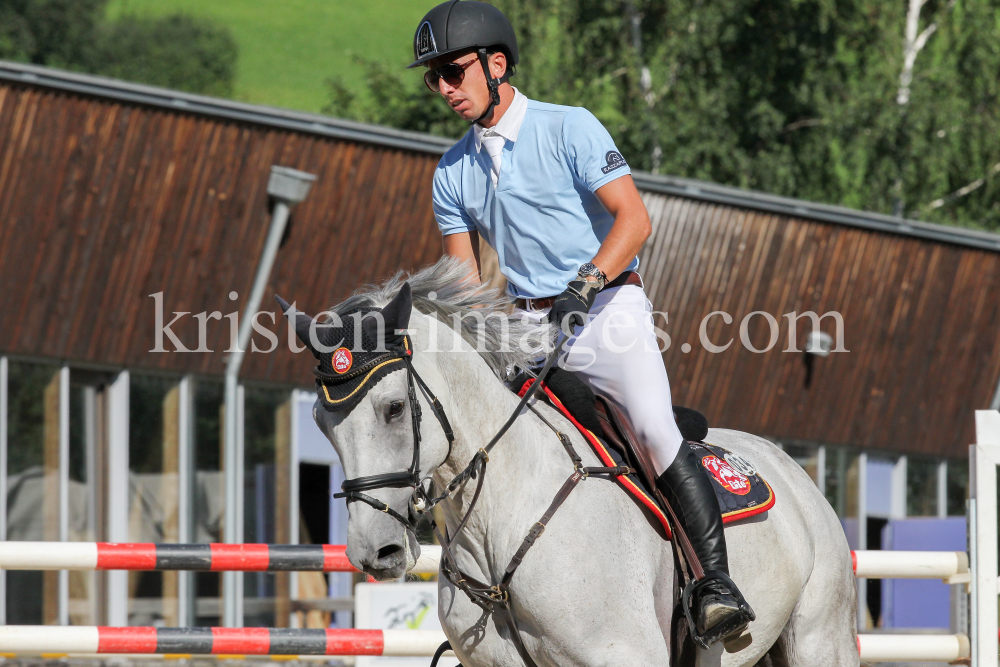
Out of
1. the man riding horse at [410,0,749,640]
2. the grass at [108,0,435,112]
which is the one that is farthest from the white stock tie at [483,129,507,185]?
the grass at [108,0,435,112]

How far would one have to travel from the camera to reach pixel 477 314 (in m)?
3.62

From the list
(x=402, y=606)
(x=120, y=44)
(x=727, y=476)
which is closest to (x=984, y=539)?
(x=727, y=476)

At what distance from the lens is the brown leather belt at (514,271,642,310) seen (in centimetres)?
390

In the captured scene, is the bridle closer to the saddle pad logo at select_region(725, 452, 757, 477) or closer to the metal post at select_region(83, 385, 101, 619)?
the saddle pad logo at select_region(725, 452, 757, 477)

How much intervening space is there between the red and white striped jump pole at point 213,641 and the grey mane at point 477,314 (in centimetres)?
222

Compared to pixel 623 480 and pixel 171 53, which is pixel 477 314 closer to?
pixel 623 480

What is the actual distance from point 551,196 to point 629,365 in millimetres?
651

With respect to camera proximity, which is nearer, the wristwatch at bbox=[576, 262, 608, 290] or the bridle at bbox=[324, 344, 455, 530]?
the bridle at bbox=[324, 344, 455, 530]

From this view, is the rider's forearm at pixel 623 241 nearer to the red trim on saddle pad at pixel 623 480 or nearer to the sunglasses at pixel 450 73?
A: the red trim on saddle pad at pixel 623 480

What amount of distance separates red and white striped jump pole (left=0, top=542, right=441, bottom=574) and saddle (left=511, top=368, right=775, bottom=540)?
147cm

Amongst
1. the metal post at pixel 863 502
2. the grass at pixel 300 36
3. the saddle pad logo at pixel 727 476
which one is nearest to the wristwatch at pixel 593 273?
the saddle pad logo at pixel 727 476

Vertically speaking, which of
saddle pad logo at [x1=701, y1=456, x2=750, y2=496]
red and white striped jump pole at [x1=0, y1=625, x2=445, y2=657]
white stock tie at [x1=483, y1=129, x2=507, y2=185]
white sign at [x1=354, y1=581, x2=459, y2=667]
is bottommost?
white sign at [x1=354, y1=581, x2=459, y2=667]

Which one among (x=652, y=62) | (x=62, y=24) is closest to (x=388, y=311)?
(x=652, y=62)

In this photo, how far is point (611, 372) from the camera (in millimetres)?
3830
